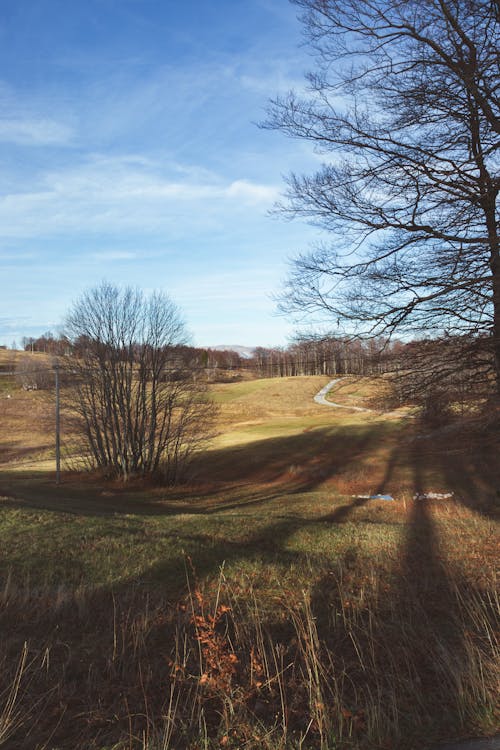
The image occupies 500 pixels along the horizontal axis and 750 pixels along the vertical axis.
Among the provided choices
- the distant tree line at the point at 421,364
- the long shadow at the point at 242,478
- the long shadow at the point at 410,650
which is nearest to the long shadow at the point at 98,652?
the long shadow at the point at 410,650

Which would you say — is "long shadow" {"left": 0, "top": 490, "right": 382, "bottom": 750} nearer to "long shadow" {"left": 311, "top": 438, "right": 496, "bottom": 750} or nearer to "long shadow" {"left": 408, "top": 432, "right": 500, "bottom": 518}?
"long shadow" {"left": 311, "top": 438, "right": 496, "bottom": 750}

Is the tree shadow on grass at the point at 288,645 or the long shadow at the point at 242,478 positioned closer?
the tree shadow on grass at the point at 288,645

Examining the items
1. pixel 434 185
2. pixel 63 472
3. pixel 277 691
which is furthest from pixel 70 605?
pixel 63 472

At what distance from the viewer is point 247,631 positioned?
4844mm

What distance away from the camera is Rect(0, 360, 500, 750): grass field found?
11.4ft

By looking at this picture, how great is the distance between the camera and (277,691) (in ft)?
13.3

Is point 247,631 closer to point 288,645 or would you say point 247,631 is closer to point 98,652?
point 288,645

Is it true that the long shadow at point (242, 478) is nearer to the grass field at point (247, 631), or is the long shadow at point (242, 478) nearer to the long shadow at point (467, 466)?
the long shadow at point (467, 466)

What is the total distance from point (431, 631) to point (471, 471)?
2111 centimetres

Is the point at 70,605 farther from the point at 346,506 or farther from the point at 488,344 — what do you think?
the point at 346,506

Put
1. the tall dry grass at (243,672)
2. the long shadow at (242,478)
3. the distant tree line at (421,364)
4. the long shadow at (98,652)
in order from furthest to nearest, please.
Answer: the long shadow at (242,478) < the distant tree line at (421,364) < the long shadow at (98,652) < the tall dry grass at (243,672)

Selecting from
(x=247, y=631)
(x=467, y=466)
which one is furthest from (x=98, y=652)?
(x=467, y=466)

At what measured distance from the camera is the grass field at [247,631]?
137 inches

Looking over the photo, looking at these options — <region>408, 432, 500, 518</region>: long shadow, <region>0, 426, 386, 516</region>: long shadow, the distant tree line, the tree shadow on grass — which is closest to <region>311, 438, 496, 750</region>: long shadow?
the tree shadow on grass
